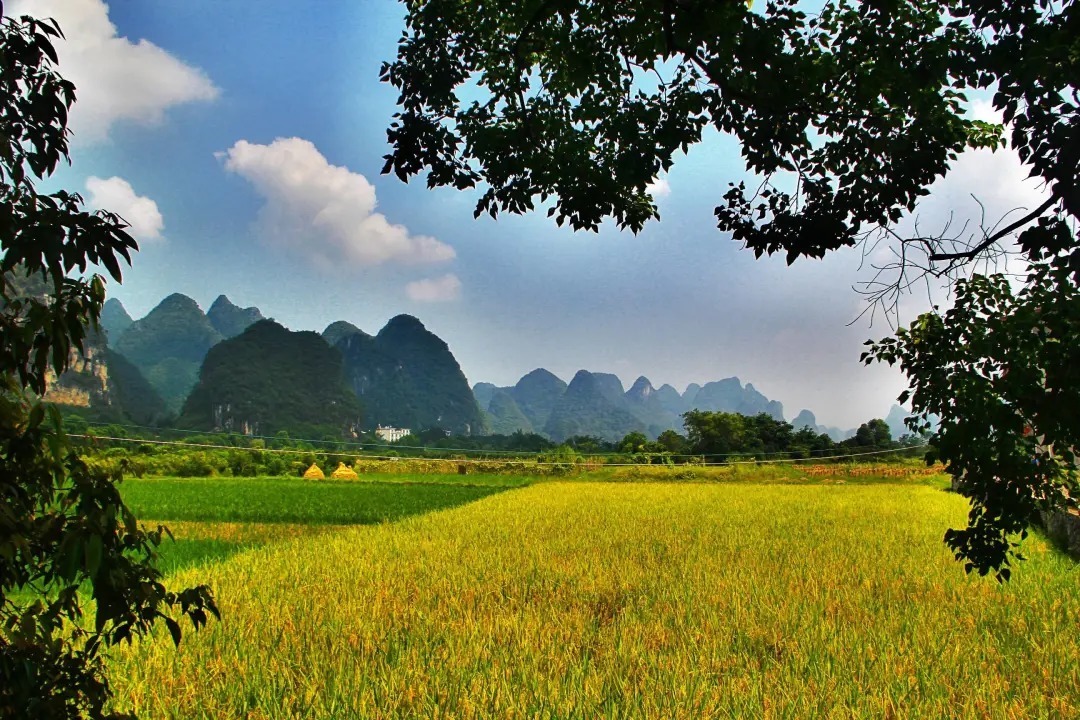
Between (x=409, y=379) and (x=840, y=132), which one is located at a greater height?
(x=409, y=379)

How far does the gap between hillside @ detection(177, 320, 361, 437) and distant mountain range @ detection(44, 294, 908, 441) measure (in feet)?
0.50

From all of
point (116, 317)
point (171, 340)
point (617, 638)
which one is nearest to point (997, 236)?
point (617, 638)

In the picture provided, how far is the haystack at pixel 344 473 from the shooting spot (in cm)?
3228

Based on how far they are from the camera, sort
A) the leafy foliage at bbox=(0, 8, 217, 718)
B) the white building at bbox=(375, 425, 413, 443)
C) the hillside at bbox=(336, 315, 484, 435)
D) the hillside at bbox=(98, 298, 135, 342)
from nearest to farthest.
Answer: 1. the leafy foliage at bbox=(0, 8, 217, 718)
2. the white building at bbox=(375, 425, 413, 443)
3. the hillside at bbox=(336, 315, 484, 435)
4. the hillside at bbox=(98, 298, 135, 342)

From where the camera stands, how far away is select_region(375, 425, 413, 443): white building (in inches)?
4695

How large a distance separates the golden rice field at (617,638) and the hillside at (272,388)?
281ft

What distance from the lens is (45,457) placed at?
54.1 inches

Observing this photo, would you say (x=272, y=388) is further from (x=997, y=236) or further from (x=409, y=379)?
(x=997, y=236)

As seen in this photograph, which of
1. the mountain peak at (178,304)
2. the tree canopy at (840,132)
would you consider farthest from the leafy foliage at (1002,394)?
the mountain peak at (178,304)

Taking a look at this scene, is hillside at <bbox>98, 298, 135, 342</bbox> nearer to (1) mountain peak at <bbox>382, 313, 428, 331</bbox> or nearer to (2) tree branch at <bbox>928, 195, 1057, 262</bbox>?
(1) mountain peak at <bbox>382, 313, 428, 331</bbox>

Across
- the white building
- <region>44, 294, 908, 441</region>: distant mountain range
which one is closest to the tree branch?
<region>44, 294, 908, 441</region>: distant mountain range

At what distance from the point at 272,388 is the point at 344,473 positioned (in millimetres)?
64903

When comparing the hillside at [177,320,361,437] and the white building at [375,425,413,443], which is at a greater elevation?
the hillside at [177,320,361,437]

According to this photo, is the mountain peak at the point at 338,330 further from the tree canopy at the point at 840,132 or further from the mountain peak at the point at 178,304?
the tree canopy at the point at 840,132
